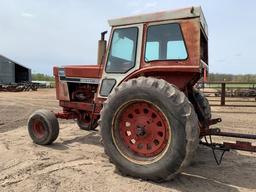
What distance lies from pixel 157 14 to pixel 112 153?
84.8 inches

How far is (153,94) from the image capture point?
427 centimetres

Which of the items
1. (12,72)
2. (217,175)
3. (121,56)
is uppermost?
(12,72)

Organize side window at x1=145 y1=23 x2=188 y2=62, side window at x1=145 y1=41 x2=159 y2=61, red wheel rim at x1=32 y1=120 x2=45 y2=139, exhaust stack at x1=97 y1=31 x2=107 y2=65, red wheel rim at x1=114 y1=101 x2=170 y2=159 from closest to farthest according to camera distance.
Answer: red wheel rim at x1=114 y1=101 x2=170 y2=159 < side window at x1=145 y1=23 x2=188 y2=62 < side window at x1=145 y1=41 x2=159 y2=61 < exhaust stack at x1=97 y1=31 x2=107 y2=65 < red wheel rim at x1=32 y1=120 x2=45 y2=139

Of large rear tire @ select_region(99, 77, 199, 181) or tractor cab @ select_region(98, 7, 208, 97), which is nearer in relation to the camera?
large rear tire @ select_region(99, 77, 199, 181)

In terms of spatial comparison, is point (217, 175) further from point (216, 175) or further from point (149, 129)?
point (149, 129)

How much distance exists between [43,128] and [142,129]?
262 cm

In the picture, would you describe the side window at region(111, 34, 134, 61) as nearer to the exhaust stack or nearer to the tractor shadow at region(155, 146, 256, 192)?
the exhaust stack

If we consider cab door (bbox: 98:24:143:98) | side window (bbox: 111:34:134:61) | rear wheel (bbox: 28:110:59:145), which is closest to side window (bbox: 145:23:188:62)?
cab door (bbox: 98:24:143:98)

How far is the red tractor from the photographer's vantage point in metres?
4.11

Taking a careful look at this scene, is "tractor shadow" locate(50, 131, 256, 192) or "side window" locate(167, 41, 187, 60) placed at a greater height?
"side window" locate(167, 41, 187, 60)

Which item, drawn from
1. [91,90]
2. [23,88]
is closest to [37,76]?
[23,88]

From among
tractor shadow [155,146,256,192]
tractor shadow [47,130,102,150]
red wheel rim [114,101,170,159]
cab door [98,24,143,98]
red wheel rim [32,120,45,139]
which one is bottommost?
tractor shadow [155,146,256,192]

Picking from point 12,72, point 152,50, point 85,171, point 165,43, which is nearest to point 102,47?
point 152,50

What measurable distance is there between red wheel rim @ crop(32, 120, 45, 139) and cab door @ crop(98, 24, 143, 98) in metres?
1.54
